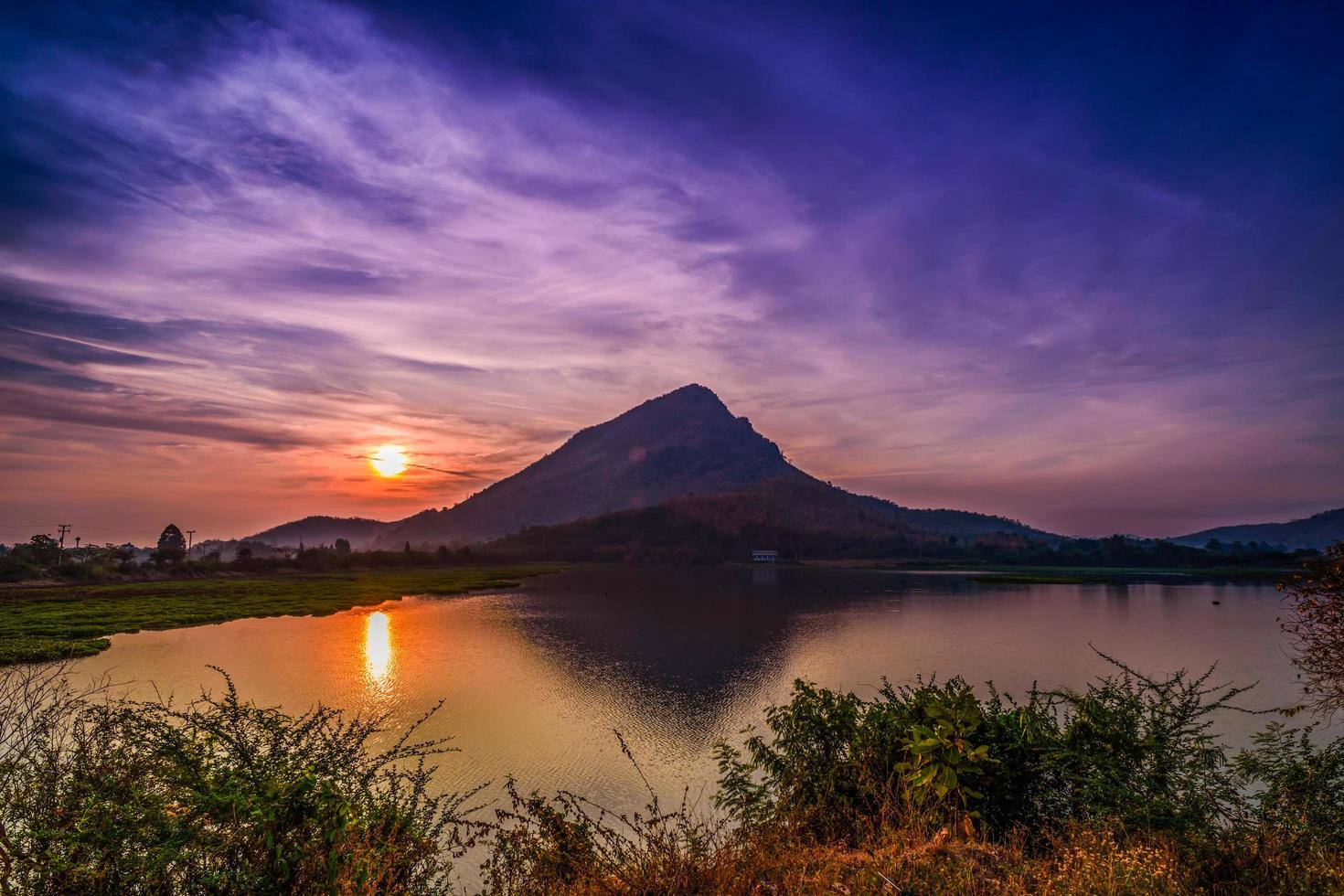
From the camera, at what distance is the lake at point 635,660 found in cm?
2164

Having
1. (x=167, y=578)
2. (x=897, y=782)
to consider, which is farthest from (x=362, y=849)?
(x=167, y=578)

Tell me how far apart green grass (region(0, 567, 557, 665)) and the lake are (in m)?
Answer: 2.91

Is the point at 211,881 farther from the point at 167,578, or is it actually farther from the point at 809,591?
the point at 167,578

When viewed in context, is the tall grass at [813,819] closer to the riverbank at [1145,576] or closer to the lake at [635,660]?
the lake at [635,660]

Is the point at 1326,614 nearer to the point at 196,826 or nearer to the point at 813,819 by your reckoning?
the point at 813,819

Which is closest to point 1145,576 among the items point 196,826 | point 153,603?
point 196,826

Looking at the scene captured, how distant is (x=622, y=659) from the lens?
124ft

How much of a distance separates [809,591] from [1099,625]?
39.8 m

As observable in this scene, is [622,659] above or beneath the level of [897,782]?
beneath

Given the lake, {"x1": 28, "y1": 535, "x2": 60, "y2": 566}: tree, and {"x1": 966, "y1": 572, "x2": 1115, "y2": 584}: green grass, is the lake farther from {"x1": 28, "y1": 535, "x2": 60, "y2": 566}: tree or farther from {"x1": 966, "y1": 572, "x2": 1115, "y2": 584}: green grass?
{"x1": 28, "y1": 535, "x2": 60, "y2": 566}: tree

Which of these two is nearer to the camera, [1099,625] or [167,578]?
[1099,625]

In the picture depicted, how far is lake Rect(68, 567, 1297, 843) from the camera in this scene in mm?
21641

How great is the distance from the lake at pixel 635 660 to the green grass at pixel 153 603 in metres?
2.91

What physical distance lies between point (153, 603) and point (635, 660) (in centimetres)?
5650
